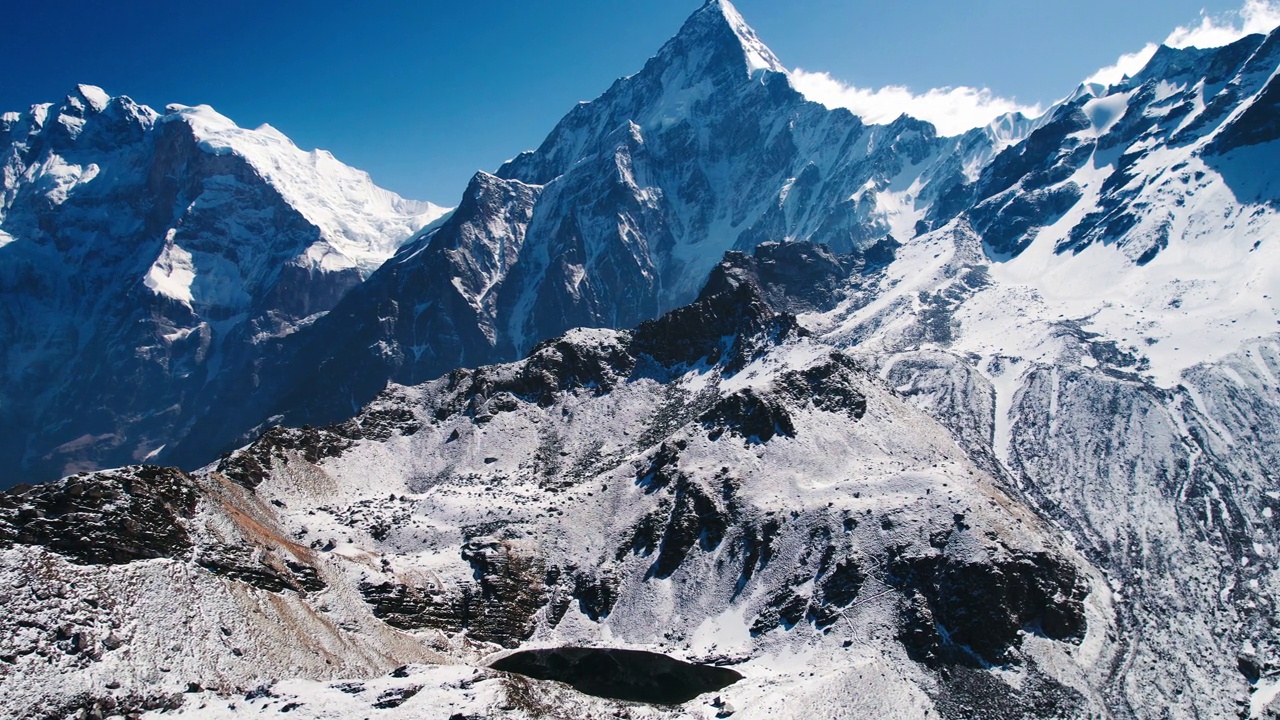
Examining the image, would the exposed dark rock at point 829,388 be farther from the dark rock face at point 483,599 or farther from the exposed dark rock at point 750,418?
the dark rock face at point 483,599

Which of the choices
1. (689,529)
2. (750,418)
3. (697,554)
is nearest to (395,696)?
(697,554)

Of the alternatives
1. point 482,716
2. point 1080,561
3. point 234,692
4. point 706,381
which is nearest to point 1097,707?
point 1080,561

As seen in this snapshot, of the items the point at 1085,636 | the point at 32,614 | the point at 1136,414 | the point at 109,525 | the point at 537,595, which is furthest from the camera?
the point at 1136,414

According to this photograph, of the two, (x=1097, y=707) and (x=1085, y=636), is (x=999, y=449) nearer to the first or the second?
(x=1085, y=636)

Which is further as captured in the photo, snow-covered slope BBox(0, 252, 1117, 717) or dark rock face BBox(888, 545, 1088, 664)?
dark rock face BBox(888, 545, 1088, 664)

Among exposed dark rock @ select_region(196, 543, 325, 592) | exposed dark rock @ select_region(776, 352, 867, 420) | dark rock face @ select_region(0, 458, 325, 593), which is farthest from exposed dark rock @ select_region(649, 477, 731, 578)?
dark rock face @ select_region(0, 458, 325, 593)

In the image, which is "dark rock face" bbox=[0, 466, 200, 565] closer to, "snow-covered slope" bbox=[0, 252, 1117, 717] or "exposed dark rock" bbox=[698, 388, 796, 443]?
"snow-covered slope" bbox=[0, 252, 1117, 717]

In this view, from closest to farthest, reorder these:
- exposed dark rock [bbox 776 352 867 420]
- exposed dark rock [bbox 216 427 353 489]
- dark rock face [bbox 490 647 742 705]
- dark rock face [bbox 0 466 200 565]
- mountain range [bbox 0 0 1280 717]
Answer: mountain range [bbox 0 0 1280 717] → dark rock face [bbox 0 466 200 565] → dark rock face [bbox 490 647 742 705] → exposed dark rock [bbox 216 427 353 489] → exposed dark rock [bbox 776 352 867 420]
